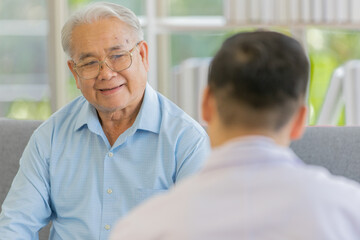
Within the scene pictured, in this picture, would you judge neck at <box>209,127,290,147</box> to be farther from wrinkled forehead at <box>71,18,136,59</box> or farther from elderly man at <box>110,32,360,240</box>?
wrinkled forehead at <box>71,18,136,59</box>

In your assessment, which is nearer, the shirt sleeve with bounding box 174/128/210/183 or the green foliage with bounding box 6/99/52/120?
the shirt sleeve with bounding box 174/128/210/183

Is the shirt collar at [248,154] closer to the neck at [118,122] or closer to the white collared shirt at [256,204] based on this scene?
the white collared shirt at [256,204]

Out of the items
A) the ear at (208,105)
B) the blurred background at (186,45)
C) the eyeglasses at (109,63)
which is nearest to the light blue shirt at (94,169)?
the eyeglasses at (109,63)

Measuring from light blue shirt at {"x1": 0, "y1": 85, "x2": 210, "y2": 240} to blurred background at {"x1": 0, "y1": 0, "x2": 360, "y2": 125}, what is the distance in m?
1.72

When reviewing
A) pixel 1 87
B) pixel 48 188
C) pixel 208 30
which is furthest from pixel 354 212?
pixel 1 87

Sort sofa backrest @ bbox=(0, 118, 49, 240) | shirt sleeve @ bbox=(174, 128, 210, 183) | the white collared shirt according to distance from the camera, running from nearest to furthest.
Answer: the white collared shirt
shirt sleeve @ bbox=(174, 128, 210, 183)
sofa backrest @ bbox=(0, 118, 49, 240)

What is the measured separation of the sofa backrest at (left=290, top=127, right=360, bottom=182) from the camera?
2.12 m

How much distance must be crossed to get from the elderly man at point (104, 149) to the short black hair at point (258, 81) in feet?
3.02

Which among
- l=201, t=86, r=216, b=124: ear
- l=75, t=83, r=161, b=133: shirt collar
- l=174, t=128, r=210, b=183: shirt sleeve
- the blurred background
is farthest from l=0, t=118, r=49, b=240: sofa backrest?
the blurred background

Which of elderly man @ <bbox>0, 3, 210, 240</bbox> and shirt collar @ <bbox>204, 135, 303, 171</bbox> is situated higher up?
shirt collar @ <bbox>204, 135, 303, 171</bbox>

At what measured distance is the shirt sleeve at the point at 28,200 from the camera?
6.64ft

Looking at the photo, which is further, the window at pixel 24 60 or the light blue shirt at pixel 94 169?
the window at pixel 24 60

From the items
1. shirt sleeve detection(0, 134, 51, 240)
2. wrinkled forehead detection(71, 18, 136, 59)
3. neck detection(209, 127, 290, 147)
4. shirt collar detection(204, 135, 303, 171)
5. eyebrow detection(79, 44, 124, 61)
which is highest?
wrinkled forehead detection(71, 18, 136, 59)

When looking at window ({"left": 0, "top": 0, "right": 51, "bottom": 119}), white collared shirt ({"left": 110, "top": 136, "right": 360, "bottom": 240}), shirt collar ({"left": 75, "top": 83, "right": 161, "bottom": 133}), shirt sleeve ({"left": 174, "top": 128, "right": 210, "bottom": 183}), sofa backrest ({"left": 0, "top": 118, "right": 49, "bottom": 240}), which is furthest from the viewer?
window ({"left": 0, "top": 0, "right": 51, "bottom": 119})
